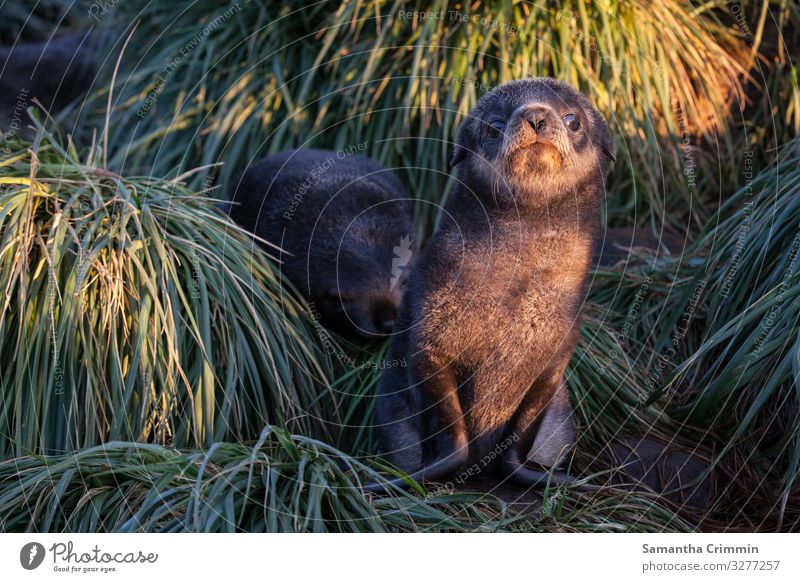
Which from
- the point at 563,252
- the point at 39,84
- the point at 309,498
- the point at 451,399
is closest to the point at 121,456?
the point at 309,498

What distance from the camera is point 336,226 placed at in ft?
15.4

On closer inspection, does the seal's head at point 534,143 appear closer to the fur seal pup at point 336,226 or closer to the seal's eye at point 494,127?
the seal's eye at point 494,127

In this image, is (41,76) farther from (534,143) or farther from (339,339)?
(534,143)

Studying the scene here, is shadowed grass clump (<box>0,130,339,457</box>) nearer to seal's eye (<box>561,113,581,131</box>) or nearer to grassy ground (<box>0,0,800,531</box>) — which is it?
grassy ground (<box>0,0,800,531</box>)

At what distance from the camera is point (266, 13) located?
600cm

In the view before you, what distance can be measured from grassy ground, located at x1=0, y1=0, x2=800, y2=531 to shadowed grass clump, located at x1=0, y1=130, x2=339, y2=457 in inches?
0.4

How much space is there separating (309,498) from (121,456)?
25.9 inches

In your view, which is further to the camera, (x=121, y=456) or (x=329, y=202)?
(x=329, y=202)

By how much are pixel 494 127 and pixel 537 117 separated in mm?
202

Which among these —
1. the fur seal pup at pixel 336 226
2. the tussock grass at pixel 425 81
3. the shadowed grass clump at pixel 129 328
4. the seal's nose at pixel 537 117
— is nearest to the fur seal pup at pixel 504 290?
the seal's nose at pixel 537 117

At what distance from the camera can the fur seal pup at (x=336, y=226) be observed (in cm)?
439

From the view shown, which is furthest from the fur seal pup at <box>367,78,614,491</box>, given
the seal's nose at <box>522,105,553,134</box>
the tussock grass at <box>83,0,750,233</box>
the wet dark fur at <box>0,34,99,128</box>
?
the wet dark fur at <box>0,34,99,128</box>

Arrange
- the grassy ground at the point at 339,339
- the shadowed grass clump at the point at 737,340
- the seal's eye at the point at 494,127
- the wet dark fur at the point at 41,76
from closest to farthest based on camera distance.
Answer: the grassy ground at the point at 339,339 < the seal's eye at the point at 494,127 < the shadowed grass clump at the point at 737,340 < the wet dark fur at the point at 41,76

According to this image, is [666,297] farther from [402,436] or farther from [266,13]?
[266,13]
